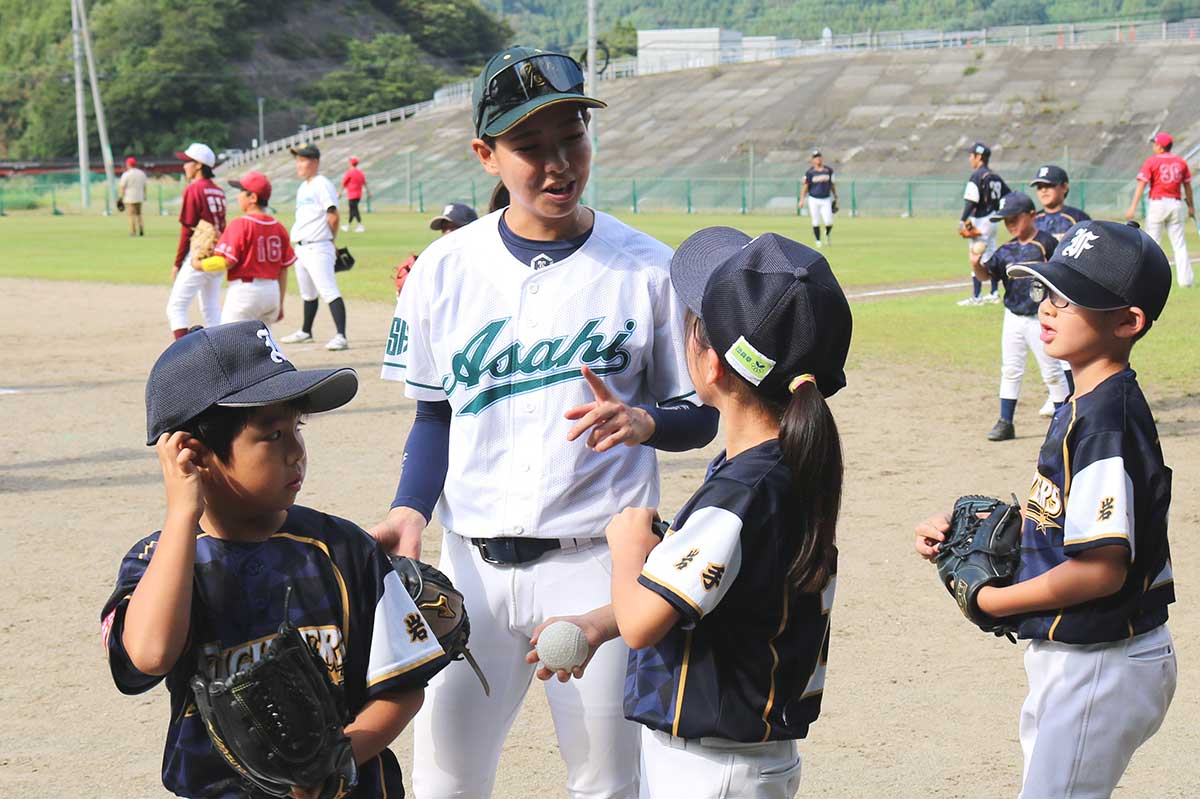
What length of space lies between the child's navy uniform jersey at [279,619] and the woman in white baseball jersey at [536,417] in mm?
579

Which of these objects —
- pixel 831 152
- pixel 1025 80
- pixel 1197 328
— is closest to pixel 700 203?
pixel 831 152

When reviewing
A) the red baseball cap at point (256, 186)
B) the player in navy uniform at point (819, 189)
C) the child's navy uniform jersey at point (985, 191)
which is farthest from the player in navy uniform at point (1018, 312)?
the player in navy uniform at point (819, 189)

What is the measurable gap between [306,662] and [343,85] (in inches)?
4386

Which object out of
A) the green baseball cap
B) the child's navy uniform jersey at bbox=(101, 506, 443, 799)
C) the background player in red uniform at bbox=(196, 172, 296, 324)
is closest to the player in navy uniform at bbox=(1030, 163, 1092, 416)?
the background player in red uniform at bbox=(196, 172, 296, 324)

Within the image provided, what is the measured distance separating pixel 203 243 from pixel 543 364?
10484 millimetres

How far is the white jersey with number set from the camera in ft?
10.8

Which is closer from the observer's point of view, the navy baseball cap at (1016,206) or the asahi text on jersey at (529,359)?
the asahi text on jersey at (529,359)

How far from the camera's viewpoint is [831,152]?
57.3 metres

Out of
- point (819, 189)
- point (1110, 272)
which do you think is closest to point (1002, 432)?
point (1110, 272)

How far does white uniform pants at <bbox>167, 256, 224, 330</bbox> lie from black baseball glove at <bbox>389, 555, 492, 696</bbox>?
11.1m

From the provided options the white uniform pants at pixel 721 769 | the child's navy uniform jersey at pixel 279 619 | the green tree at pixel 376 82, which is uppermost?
the child's navy uniform jersey at pixel 279 619

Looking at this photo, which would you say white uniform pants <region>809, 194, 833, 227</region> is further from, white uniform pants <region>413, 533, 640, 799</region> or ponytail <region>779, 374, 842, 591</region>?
ponytail <region>779, 374, 842, 591</region>

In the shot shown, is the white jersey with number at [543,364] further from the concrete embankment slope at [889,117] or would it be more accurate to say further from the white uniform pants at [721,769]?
the concrete embankment slope at [889,117]

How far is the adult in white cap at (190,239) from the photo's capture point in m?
13.3
